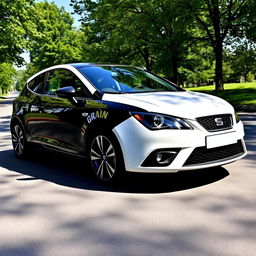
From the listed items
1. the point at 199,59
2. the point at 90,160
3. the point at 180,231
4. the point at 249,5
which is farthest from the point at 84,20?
the point at 180,231

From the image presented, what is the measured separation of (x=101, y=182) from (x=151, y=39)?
24.1m

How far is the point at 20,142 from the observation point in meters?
6.99

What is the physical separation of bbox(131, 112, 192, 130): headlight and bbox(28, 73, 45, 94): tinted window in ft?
8.85

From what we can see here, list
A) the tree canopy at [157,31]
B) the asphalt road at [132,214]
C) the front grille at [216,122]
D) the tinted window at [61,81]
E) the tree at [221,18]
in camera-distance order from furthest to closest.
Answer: the tree canopy at [157,31], the tree at [221,18], the tinted window at [61,81], the front grille at [216,122], the asphalt road at [132,214]

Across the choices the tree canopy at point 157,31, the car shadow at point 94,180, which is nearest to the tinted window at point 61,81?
the car shadow at point 94,180

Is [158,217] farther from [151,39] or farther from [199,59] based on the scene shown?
[199,59]

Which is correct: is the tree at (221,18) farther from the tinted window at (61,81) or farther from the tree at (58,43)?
the tree at (58,43)

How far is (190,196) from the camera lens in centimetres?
416

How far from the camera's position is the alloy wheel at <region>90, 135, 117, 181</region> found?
464 cm

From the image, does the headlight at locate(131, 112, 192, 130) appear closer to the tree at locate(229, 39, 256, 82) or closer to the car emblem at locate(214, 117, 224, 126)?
the car emblem at locate(214, 117, 224, 126)

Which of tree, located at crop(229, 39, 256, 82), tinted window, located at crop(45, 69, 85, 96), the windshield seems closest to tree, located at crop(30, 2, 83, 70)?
tree, located at crop(229, 39, 256, 82)

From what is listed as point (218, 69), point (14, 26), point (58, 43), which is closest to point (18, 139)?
point (218, 69)

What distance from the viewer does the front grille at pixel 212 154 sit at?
4.25 m

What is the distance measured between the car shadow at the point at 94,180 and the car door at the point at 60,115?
33 centimetres
